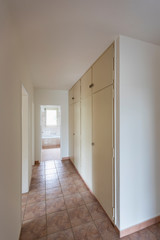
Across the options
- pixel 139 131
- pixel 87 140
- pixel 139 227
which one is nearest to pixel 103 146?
pixel 139 131

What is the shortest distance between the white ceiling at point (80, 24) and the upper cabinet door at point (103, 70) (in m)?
0.10

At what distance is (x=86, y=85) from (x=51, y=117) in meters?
4.86

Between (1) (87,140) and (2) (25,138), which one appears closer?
(2) (25,138)

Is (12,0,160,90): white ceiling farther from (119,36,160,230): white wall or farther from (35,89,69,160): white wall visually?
(35,89,69,160): white wall

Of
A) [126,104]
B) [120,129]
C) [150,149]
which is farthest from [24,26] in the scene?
[150,149]

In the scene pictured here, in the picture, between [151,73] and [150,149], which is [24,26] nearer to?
[151,73]

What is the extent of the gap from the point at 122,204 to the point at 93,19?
2.14 metres

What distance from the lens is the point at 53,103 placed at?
3902 millimetres

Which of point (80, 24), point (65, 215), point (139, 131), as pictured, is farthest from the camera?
point (65, 215)

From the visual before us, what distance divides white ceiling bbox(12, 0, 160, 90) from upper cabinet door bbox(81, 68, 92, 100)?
17.3 inches

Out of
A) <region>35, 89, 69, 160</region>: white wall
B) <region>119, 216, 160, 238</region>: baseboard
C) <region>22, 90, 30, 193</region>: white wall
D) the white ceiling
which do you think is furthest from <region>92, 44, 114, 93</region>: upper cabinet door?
<region>35, 89, 69, 160</region>: white wall

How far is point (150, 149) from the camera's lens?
4.99ft

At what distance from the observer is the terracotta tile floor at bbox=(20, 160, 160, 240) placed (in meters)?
1.41

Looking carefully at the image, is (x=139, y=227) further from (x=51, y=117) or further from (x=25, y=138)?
(x=51, y=117)
